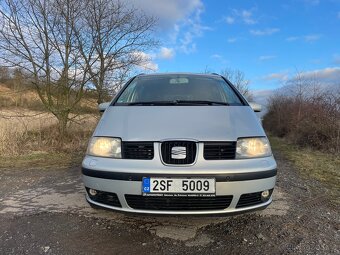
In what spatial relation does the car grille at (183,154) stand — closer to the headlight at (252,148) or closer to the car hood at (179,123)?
the car hood at (179,123)

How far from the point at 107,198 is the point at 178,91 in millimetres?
1682

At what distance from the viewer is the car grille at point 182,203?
293cm

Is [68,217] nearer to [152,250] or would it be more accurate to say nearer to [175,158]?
[152,250]

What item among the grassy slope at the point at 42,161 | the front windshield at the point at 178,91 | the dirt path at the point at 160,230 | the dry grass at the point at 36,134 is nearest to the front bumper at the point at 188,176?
the dirt path at the point at 160,230

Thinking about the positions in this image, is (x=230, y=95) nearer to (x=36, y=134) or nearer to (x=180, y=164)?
(x=180, y=164)

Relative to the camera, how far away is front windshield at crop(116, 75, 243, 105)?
4.02 m

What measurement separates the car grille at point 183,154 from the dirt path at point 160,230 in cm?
48

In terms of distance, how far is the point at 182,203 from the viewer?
2.94 metres

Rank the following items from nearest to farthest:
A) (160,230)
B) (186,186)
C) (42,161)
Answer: (186,186), (160,230), (42,161)

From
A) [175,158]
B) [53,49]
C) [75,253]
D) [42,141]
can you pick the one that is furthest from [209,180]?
[53,49]

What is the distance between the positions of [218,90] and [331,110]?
28.4 feet

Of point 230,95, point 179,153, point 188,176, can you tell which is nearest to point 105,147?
point 179,153

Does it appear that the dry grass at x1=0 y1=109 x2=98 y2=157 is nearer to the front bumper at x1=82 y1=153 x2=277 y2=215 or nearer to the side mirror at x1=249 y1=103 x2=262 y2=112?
the side mirror at x1=249 y1=103 x2=262 y2=112

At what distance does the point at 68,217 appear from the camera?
150 inches
